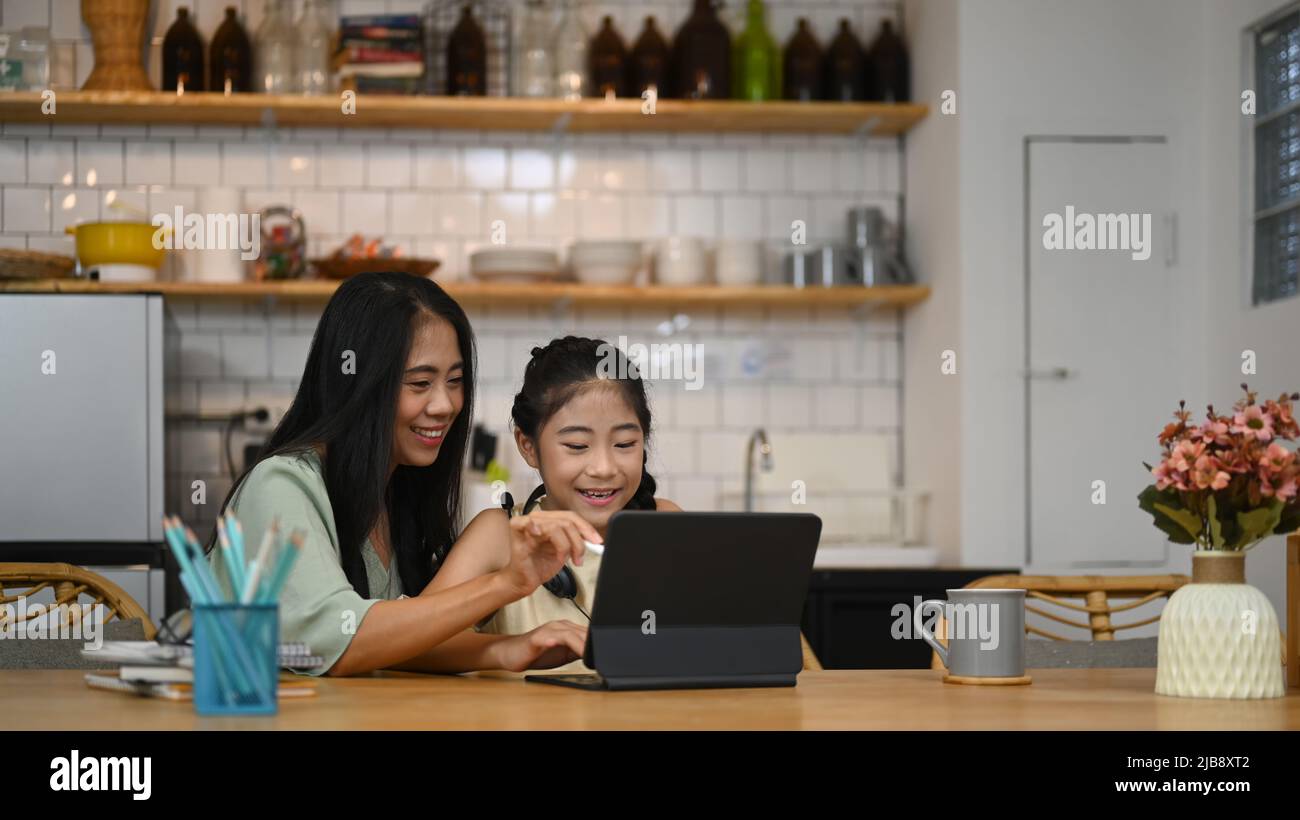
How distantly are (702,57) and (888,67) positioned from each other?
0.60 metres

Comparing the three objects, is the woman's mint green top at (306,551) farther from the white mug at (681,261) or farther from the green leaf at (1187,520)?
the white mug at (681,261)

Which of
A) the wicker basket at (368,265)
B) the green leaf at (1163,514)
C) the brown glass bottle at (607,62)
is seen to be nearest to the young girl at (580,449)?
the green leaf at (1163,514)

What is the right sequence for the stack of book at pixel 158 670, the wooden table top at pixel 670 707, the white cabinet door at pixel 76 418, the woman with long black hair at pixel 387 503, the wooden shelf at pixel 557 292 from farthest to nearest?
1. the wooden shelf at pixel 557 292
2. the white cabinet door at pixel 76 418
3. the woman with long black hair at pixel 387 503
4. the stack of book at pixel 158 670
5. the wooden table top at pixel 670 707

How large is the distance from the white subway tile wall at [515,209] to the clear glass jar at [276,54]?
0.67 ft

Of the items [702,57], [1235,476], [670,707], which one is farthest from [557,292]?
[670,707]

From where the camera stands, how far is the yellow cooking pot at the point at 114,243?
4.62 metres

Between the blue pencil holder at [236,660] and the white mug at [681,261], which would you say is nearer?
the blue pencil holder at [236,660]

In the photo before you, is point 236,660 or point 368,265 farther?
point 368,265

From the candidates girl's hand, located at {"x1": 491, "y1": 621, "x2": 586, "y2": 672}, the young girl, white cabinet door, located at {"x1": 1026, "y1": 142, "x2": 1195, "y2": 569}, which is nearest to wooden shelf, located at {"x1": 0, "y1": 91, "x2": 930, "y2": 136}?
white cabinet door, located at {"x1": 1026, "y1": 142, "x2": 1195, "y2": 569}

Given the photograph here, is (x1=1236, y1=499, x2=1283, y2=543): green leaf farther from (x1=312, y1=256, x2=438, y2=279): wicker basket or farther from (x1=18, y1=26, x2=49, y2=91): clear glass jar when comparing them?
(x1=18, y1=26, x2=49, y2=91): clear glass jar

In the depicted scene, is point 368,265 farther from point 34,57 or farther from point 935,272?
point 935,272

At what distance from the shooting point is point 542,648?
6.44ft

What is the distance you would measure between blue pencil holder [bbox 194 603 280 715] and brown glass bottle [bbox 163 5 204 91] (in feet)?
12.2

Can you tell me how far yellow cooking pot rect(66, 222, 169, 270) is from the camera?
4.62m
